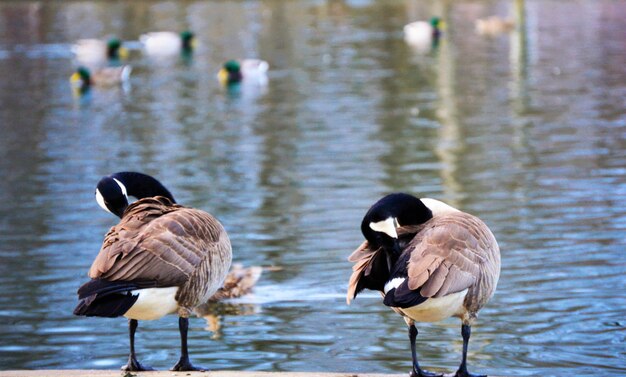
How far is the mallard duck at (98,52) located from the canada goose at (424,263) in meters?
26.0

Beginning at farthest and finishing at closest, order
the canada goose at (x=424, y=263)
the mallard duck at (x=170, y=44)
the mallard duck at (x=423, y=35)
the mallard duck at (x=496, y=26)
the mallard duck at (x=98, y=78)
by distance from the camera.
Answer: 1. the mallard duck at (x=496, y=26)
2. the mallard duck at (x=170, y=44)
3. the mallard duck at (x=423, y=35)
4. the mallard duck at (x=98, y=78)
5. the canada goose at (x=424, y=263)

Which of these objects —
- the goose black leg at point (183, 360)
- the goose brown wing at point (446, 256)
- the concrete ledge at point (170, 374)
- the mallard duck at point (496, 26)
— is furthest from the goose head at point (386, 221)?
the mallard duck at point (496, 26)

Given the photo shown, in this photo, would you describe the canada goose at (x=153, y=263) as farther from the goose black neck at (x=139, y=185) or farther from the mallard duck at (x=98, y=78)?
the mallard duck at (x=98, y=78)

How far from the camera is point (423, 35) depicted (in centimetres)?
3400

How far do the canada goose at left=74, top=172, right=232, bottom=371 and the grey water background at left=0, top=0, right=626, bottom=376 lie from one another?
46.1 inches

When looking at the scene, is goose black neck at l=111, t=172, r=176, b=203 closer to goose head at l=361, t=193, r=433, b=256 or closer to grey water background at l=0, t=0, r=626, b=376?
grey water background at l=0, t=0, r=626, b=376

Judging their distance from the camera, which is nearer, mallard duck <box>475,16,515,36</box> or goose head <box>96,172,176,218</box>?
goose head <box>96,172,176,218</box>

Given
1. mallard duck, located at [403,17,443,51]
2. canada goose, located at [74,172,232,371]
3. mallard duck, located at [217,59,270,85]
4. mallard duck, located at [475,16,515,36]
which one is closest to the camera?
canada goose, located at [74,172,232,371]

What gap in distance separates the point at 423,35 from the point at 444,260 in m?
28.7

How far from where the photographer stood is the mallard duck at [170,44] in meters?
34.0

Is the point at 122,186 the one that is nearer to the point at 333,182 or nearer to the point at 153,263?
the point at 153,263

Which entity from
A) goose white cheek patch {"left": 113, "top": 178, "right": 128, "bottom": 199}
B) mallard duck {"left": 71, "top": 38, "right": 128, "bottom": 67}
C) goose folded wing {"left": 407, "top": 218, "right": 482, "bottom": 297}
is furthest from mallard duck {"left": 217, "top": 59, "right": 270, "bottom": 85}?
goose folded wing {"left": 407, "top": 218, "right": 482, "bottom": 297}

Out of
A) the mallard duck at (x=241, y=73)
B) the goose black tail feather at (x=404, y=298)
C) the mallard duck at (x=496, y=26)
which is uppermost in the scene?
the goose black tail feather at (x=404, y=298)

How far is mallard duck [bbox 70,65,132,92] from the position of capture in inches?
1019
